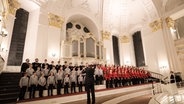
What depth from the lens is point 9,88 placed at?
18.1 feet

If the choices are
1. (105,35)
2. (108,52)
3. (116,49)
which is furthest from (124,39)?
(108,52)

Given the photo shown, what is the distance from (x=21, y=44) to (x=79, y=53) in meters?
4.53

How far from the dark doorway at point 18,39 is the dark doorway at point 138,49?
44.1ft

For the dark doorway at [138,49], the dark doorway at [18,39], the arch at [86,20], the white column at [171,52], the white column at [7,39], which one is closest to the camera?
the white column at [7,39]

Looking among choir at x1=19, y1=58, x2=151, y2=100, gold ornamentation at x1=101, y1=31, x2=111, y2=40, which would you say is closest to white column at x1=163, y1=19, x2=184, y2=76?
gold ornamentation at x1=101, y1=31, x2=111, y2=40

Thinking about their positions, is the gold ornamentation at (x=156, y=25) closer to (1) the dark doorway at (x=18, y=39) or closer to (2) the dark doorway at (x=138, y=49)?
(2) the dark doorway at (x=138, y=49)

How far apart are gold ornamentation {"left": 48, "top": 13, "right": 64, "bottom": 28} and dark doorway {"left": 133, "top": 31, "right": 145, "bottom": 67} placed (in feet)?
35.5

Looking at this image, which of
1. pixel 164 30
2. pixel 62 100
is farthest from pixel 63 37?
pixel 164 30

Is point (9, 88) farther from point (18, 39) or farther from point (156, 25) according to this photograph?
point (156, 25)

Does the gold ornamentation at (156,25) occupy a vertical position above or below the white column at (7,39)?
above

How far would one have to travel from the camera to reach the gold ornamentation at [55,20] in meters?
9.93

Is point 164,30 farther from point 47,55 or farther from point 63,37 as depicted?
point 47,55

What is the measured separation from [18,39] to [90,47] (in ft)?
19.1

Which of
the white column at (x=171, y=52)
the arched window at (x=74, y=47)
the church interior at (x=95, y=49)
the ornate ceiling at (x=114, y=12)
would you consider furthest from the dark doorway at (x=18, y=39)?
the white column at (x=171, y=52)
